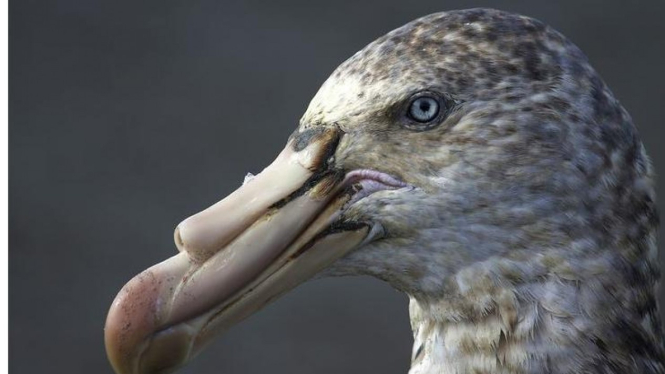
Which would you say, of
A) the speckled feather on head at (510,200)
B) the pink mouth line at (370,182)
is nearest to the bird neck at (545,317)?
the speckled feather on head at (510,200)

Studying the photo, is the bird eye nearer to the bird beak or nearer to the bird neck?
the bird beak

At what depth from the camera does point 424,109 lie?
194cm

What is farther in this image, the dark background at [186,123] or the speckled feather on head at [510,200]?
the dark background at [186,123]

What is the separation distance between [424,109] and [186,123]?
3366 millimetres

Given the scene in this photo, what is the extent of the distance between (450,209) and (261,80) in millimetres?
3492

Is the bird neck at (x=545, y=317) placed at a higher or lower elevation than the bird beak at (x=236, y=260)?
lower

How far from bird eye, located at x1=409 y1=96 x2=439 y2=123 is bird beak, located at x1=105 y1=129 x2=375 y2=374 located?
0.12 metres

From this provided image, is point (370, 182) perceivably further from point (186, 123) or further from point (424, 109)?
point (186, 123)

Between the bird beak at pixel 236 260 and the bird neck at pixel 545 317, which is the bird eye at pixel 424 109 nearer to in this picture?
the bird beak at pixel 236 260

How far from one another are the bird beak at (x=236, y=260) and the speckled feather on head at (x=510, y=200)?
42 mm

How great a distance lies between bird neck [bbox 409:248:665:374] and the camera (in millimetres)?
1922

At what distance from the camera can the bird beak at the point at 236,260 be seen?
1.89 meters

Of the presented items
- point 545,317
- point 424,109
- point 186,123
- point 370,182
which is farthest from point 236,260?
point 186,123

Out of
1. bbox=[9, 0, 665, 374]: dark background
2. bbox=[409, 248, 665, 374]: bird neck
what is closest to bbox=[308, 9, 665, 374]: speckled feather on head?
bbox=[409, 248, 665, 374]: bird neck
